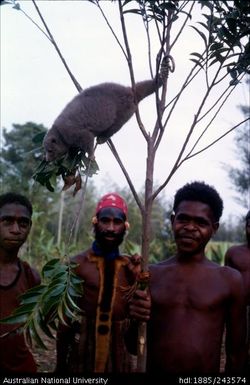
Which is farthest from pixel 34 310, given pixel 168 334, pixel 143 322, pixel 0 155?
pixel 0 155

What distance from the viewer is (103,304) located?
2973 mm

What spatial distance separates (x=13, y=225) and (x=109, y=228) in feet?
1.96

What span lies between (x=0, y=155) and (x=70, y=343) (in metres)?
21.8

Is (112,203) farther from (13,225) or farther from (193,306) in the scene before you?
(193,306)

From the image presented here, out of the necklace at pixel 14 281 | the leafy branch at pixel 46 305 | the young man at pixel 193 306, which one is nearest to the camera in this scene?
the leafy branch at pixel 46 305

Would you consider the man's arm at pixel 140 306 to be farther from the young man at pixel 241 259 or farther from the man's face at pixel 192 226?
the young man at pixel 241 259

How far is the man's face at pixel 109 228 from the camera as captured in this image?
3172mm

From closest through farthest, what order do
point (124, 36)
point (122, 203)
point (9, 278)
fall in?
point (124, 36), point (9, 278), point (122, 203)

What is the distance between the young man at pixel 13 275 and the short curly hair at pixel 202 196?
1067 mm

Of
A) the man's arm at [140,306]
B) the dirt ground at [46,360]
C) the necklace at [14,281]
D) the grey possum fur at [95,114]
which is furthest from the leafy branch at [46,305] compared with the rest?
the dirt ground at [46,360]

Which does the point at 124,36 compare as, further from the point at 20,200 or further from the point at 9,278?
the point at 9,278

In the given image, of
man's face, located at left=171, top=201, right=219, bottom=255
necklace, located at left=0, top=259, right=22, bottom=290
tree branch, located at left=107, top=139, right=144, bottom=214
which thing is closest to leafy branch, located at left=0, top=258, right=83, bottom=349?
tree branch, located at left=107, top=139, right=144, bottom=214

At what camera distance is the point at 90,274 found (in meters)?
3.12

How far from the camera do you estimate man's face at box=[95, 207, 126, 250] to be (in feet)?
10.4
